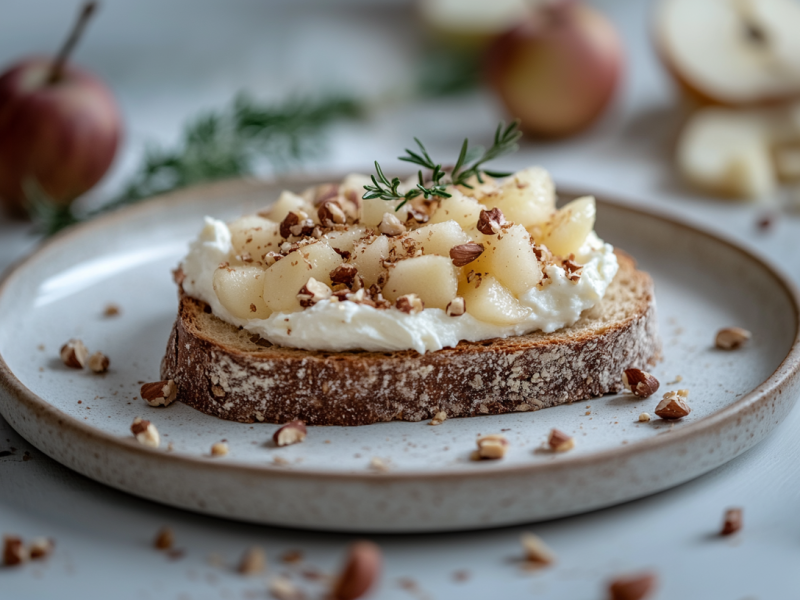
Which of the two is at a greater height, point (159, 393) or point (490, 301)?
point (490, 301)

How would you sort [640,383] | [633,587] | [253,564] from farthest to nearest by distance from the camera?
[640,383], [253,564], [633,587]

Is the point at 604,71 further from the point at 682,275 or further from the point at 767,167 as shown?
the point at 682,275

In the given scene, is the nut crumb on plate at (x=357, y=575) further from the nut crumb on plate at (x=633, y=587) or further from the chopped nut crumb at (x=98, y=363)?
the chopped nut crumb at (x=98, y=363)

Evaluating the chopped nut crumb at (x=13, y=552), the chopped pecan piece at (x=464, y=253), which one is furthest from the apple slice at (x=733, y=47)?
the chopped nut crumb at (x=13, y=552)

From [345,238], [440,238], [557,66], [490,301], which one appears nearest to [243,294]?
[345,238]

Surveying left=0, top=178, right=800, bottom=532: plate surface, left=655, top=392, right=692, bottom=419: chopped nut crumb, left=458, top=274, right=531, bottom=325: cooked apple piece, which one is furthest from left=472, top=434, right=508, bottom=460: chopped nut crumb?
left=655, top=392, right=692, bottom=419: chopped nut crumb

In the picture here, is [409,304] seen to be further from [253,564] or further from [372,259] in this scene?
[253,564]

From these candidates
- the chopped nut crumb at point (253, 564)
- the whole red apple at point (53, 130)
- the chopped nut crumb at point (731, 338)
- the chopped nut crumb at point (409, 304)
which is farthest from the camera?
the whole red apple at point (53, 130)
